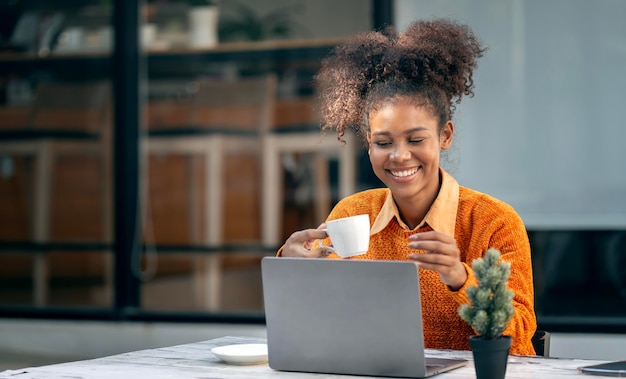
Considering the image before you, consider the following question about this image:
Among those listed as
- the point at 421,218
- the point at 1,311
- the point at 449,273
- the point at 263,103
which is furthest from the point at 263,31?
the point at 449,273

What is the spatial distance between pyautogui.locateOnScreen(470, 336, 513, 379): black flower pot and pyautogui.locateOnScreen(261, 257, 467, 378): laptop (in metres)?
0.14

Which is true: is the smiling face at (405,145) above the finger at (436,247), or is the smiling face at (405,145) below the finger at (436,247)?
above

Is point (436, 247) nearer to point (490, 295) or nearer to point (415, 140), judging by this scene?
point (490, 295)

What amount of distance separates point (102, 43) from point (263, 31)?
869 mm

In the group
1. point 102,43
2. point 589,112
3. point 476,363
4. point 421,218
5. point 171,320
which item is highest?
point 102,43

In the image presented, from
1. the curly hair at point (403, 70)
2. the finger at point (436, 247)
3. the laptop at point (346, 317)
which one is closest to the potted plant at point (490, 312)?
the laptop at point (346, 317)

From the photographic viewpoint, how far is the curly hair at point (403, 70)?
2625mm

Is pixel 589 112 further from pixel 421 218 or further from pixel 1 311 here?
pixel 1 311

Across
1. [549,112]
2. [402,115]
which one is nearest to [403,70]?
[402,115]

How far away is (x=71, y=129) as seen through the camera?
5.83 m

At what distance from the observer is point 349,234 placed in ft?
7.34

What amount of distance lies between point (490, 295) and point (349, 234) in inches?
21.1

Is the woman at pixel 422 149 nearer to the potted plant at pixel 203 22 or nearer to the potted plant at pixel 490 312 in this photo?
the potted plant at pixel 490 312

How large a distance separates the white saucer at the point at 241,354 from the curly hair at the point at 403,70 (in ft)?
2.38
